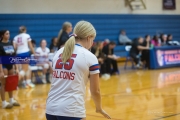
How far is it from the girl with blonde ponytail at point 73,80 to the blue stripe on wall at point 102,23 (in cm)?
1158

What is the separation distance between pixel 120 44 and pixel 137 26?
202 centimetres

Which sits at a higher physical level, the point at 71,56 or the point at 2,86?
the point at 71,56

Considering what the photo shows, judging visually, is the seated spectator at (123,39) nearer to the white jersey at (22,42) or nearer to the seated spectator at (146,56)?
the seated spectator at (146,56)

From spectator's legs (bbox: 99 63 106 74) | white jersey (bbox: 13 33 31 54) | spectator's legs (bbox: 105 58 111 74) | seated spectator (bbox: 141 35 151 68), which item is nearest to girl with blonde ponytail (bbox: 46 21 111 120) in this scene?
white jersey (bbox: 13 33 31 54)

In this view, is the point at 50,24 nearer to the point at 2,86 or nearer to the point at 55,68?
the point at 2,86

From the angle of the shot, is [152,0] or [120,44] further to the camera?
[152,0]

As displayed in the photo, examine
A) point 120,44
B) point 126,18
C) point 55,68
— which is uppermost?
point 55,68

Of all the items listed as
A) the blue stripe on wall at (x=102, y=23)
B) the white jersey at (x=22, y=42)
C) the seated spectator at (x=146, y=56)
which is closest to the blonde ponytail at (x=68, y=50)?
the white jersey at (x=22, y=42)

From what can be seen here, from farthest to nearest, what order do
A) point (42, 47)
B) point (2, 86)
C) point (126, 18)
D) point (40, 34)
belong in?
point (126, 18)
point (40, 34)
point (42, 47)
point (2, 86)

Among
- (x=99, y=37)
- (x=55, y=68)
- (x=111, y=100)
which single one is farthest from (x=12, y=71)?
(x=99, y=37)

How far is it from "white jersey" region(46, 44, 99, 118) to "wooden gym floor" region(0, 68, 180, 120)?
307 centimetres

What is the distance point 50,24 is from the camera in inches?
601

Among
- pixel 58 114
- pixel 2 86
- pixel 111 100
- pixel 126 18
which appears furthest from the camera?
pixel 126 18

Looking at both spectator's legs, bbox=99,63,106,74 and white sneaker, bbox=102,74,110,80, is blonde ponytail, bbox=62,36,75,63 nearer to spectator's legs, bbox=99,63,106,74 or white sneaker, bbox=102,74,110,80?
white sneaker, bbox=102,74,110,80
